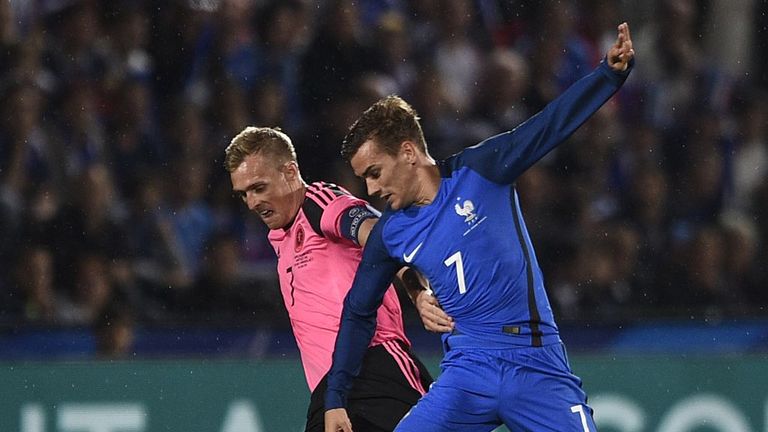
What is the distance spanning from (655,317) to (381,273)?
2.82 metres

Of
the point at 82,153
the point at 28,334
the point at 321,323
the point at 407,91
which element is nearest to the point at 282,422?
the point at 28,334

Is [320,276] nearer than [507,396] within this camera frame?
No

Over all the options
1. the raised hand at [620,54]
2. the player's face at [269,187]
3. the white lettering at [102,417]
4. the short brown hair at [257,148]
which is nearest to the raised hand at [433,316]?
the player's face at [269,187]

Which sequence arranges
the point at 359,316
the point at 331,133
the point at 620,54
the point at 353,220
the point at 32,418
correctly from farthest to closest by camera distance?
the point at 331,133, the point at 32,418, the point at 353,220, the point at 359,316, the point at 620,54

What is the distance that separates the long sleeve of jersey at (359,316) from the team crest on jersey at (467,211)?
10.6 inches

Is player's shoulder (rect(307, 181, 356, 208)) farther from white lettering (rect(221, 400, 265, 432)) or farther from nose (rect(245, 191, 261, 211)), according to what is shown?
white lettering (rect(221, 400, 265, 432))

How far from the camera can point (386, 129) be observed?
13.7 feet

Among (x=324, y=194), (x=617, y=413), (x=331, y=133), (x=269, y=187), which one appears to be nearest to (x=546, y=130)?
(x=324, y=194)

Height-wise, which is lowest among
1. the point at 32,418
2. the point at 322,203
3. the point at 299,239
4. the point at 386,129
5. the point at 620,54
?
the point at 32,418

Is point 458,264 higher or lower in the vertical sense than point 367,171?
lower

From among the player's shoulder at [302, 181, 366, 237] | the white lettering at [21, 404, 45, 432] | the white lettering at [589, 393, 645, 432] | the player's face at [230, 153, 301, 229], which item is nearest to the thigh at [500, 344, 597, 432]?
the player's shoulder at [302, 181, 366, 237]

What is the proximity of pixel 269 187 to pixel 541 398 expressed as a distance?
1.15m

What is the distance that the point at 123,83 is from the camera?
763 centimetres

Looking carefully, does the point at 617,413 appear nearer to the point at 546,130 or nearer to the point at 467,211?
the point at 467,211
